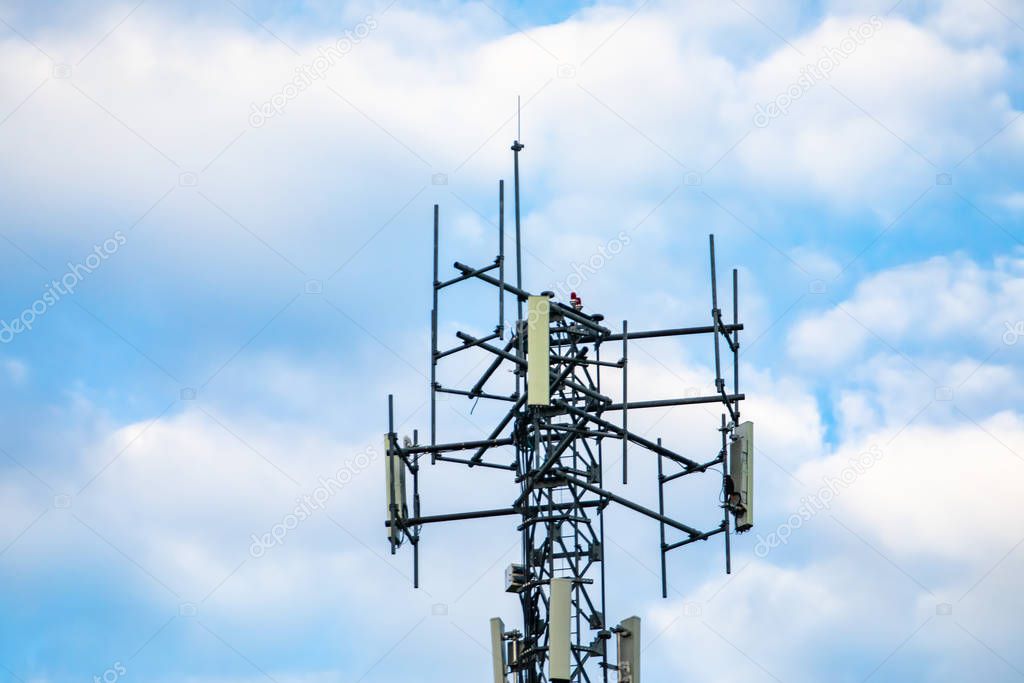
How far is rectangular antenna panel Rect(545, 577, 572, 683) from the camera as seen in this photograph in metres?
44.9

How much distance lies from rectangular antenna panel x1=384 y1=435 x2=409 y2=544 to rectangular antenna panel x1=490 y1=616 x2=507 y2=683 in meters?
3.16

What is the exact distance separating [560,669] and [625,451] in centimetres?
481

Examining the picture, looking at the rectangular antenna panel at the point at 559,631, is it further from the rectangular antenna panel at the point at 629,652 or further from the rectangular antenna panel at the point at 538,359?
the rectangular antenna panel at the point at 538,359

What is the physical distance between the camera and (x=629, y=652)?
46.5 m

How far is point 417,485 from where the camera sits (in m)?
49.0

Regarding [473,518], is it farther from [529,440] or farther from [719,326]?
[719,326]

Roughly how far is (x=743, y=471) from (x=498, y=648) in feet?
22.1

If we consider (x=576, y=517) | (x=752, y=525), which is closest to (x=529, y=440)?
(x=576, y=517)

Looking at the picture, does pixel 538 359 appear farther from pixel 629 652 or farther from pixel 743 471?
pixel 629 652

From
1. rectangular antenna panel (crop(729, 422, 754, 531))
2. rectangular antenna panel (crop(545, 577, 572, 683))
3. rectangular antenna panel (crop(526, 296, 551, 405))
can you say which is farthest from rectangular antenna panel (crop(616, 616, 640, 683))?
rectangular antenna panel (crop(526, 296, 551, 405))

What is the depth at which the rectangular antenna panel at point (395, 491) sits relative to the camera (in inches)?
1912

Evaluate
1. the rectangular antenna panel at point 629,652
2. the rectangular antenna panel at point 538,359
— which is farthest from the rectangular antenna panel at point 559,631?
the rectangular antenna panel at point 538,359

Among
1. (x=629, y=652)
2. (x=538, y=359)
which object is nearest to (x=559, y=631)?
(x=629, y=652)

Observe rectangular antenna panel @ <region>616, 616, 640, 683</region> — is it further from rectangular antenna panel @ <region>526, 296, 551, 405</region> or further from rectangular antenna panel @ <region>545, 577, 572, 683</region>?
rectangular antenna panel @ <region>526, 296, 551, 405</region>
